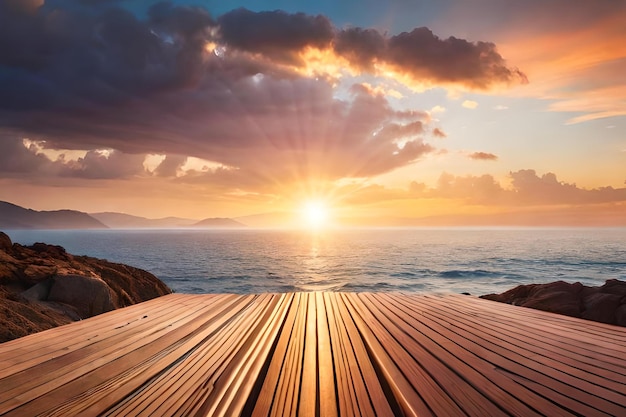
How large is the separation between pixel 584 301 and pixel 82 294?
15977mm

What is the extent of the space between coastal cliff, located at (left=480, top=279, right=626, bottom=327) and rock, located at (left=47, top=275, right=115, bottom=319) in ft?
45.5

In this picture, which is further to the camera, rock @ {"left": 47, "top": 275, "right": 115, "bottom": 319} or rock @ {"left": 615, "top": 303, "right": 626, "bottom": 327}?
rock @ {"left": 615, "top": 303, "right": 626, "bottom": 327}

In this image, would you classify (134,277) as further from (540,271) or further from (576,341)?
(540,271)

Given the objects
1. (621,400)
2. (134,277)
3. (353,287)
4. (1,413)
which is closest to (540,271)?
(353,287)

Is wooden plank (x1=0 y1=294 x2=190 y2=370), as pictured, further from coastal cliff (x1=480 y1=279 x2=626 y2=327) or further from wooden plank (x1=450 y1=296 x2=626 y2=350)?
coastal cliff (x1=480 y1=279 x2=626 y2=327)

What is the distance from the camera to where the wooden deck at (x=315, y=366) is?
2.41 meters

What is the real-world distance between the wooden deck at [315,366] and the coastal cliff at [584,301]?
892 centimetres

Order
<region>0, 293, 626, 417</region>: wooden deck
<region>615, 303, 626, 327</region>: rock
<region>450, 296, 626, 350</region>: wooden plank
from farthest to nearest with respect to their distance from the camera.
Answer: <region>615, 303, 626, 327</region>: rock → <region>450, 296, 626, 350</region>: wooden plank → <region>0, 293, 626, 417</region>: wooden deck

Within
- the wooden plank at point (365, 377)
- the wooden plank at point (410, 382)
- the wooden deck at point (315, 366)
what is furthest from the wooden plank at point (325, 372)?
the wooden plank at point (410, 382)

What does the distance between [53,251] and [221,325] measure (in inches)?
387

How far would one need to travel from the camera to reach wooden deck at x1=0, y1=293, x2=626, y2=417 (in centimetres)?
241

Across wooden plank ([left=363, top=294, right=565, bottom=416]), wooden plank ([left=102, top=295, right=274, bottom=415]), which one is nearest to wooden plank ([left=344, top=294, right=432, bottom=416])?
wooden plank ([left=363, top=294, right=565, bottom=416])

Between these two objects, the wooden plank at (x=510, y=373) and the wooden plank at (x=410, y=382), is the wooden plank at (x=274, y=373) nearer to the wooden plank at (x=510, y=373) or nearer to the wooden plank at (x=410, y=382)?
→ the wooden plank at (x=410, y=382)

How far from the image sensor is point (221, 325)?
4699mm
